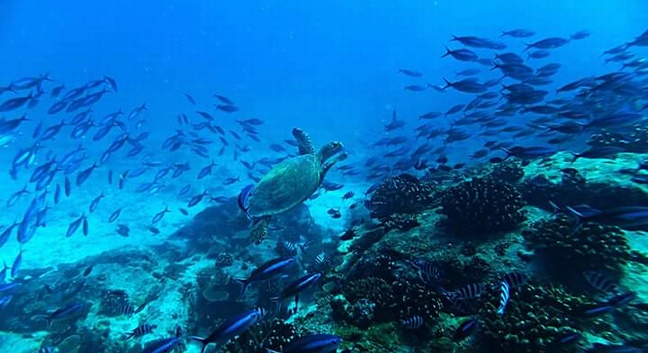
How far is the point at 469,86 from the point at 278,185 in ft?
18.8

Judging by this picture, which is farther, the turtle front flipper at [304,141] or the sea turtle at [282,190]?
the turtle front flipper at [304,141]

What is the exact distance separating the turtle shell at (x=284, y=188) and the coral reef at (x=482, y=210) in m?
2.96

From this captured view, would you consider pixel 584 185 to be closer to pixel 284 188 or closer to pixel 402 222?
pixel 402 222

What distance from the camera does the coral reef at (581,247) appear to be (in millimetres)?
5137

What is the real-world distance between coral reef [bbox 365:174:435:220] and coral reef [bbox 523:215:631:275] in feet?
10.1

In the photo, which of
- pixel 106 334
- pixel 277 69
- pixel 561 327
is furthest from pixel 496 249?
pixel 277 69

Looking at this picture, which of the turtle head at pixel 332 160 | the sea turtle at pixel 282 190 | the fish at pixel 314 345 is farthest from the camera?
the turtle head at pixel 332 160

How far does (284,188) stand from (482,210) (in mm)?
3953

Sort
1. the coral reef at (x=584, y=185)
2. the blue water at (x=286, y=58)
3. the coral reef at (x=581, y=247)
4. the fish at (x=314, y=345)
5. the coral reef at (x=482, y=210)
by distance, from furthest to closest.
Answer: the blue water at (x=286, y=58) → the coral reef at (x=584, y=185) → the coral reef at (x=482, y=210) → the coral reef at (x=581, y=247) → the fish at (x=314, y=345)

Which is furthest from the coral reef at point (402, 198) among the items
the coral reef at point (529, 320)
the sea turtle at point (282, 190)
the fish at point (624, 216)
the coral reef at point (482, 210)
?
the fish at point (624, 216)

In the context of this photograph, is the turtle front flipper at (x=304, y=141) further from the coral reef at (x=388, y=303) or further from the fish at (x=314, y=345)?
the fish at (x=314, y=345)

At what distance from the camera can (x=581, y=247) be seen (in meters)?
5.25

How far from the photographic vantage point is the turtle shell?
756cm

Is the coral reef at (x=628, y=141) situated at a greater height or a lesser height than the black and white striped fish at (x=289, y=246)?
greater
